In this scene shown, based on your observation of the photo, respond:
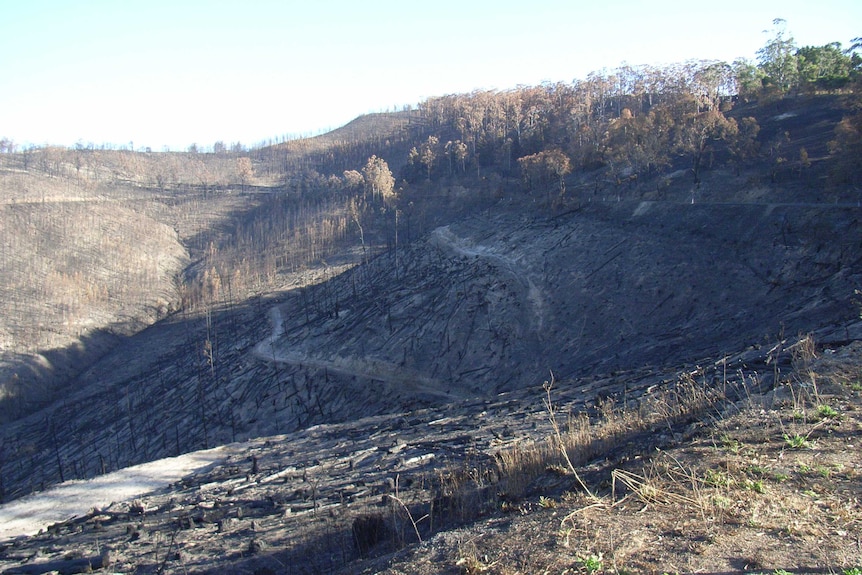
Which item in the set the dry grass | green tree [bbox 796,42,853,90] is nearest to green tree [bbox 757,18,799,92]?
green tree [bbox 796,42,853,90]

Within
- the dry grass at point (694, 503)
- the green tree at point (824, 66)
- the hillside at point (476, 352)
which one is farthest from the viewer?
the green tree at point (824, 66)

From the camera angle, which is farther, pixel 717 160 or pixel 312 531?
pixel 717 160

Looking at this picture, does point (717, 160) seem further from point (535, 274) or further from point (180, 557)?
point (180, 557)

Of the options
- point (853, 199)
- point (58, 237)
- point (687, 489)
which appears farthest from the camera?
point (58, 237)

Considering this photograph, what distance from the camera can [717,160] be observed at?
123 feet

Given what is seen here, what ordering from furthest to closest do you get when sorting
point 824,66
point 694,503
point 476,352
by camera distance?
point 824,66 < point 476,352 < point 694,503

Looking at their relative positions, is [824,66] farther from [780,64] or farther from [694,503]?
[694,503]

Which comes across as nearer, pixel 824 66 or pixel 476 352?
pixel 476 352

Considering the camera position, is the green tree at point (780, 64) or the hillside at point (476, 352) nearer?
the hillside at point (476, 352)

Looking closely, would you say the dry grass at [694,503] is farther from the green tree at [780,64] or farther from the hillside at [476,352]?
the green tree at [780,64]

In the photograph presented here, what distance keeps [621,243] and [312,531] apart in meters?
26.9

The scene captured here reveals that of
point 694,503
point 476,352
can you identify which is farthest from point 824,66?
point 694,503

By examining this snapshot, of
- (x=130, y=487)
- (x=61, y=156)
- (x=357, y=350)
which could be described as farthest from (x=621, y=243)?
(x=61, y=156)

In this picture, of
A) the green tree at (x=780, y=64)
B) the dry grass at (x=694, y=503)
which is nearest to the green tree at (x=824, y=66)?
the green tree at (x=780, y=64)
